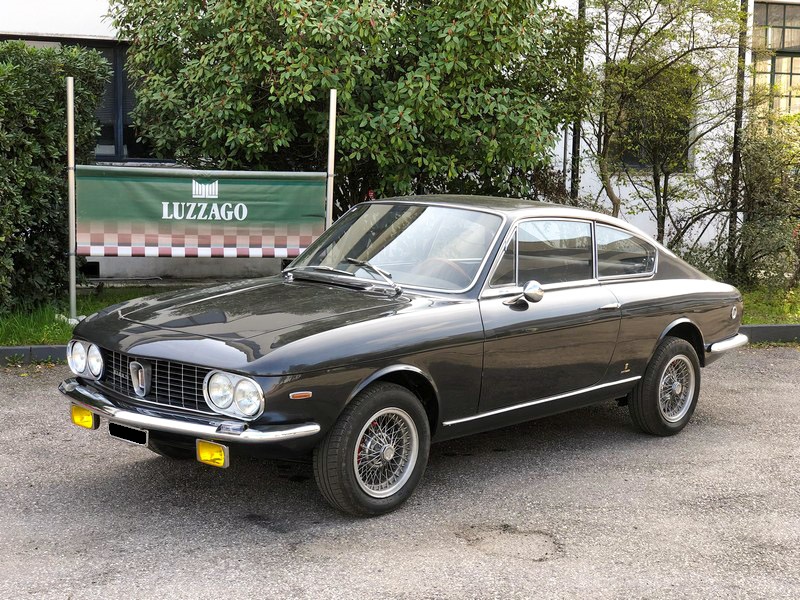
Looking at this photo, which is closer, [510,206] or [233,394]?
[233,394]

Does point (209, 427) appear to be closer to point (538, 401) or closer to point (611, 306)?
point (538, 401)

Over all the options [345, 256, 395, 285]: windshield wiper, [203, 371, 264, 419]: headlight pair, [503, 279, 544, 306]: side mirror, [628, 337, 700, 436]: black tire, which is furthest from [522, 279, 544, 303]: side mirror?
[203, 371, 264, 419]: headlight pair

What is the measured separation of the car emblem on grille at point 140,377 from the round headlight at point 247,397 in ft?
1.70

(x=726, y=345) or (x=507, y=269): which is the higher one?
(x=507, y=269)

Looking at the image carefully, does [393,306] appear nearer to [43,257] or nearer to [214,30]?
[43,257]

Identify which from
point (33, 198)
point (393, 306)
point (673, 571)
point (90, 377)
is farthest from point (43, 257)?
point (673, 571)

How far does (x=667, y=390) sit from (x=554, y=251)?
142cm

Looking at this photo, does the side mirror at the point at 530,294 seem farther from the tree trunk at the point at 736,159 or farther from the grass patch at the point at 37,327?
the tree trunk at the point at 736,159

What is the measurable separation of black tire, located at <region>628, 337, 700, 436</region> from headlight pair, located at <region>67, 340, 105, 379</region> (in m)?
3.44

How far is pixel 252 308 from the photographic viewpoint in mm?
5312

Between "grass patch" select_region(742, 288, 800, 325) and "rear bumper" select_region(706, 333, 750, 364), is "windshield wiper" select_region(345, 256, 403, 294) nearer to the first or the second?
"rear bumper" select_region(706, 333, 750, 364)

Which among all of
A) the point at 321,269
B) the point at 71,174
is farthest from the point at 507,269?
the point at 71,174

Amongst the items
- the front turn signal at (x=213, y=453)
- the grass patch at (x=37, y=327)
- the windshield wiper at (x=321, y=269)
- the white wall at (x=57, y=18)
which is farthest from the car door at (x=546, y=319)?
the white wall at (x=57, y=18)

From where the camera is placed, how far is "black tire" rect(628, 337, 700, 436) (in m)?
6.62
